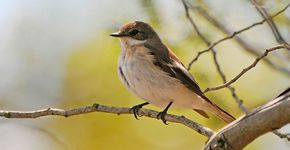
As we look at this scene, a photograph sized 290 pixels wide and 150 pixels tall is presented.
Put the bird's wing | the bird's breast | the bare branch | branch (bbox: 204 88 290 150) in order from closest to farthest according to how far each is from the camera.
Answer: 1. branch (bbox: 204 88 290 150)
2. the bare branch
3. the bird's breast
4. the bird's wing

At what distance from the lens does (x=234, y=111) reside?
5.15 metres

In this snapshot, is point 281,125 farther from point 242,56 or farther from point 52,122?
point 52,122

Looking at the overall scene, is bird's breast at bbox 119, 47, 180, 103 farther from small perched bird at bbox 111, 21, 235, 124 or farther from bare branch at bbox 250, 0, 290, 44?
bare branch at bbox 250, 0, 290, 44

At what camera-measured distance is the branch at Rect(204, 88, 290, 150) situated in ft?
9.82

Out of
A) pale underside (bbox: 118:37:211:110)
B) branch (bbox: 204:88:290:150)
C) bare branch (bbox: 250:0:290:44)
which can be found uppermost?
bare branch (bbox: 250:0:290:44)

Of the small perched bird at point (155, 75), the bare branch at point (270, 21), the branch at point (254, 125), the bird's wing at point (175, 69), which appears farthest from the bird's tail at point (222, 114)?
the branch at point (254, 125)

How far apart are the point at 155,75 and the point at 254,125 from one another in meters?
2.69

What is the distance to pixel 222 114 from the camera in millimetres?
5461

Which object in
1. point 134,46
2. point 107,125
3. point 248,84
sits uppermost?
point 134,46

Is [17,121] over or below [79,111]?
below

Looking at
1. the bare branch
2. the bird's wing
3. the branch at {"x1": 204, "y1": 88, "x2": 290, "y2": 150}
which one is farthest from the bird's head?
the branch at {"x1": 204, "y1": 88, "x2": 290, "y2": 150}

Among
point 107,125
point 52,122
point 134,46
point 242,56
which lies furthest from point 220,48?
point 52,122

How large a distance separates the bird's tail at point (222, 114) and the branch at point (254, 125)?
2.07 m

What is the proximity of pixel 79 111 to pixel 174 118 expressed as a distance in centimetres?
53
